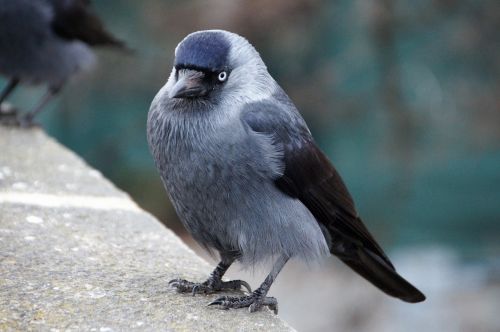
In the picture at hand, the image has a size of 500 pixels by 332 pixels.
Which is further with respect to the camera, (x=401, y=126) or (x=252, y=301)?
(x=401, y=126)

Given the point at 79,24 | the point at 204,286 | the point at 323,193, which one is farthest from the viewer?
the point at 79,24

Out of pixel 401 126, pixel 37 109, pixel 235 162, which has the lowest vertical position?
pixel 235 162

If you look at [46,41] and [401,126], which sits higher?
[401,126]

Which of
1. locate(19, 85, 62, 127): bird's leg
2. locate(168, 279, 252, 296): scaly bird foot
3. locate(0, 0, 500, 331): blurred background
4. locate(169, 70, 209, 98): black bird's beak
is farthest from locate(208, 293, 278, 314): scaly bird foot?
locate(0, 0, 500, 331): blurred background

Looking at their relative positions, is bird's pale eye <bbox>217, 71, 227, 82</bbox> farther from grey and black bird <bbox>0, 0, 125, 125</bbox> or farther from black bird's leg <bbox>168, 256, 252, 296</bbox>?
grey and black bird <bbox>0, 0, 125, 125</bbox>

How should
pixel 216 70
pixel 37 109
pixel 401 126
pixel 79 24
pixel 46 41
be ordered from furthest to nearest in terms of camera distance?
1. pixel 401 126
2. pixel 79 24
3. pixel 46 41
4. pixel 37 109
5. pixel 216 70

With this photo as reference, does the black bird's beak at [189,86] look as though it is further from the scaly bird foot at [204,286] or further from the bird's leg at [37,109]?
the bird's leg at [37,109]

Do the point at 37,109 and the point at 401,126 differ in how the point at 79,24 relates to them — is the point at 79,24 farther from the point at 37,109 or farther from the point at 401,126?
the point at 401,126

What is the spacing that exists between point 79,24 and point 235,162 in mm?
4138

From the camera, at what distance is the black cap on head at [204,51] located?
3422mm

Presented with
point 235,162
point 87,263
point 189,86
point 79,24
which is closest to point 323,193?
point 235,162

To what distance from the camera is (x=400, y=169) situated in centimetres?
883

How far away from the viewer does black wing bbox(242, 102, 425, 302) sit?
11.7ft

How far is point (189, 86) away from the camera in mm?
3387
